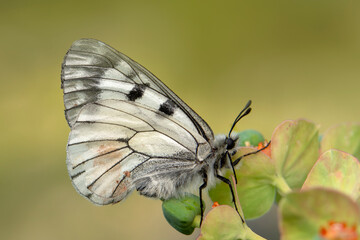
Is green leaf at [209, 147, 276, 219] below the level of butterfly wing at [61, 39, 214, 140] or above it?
below

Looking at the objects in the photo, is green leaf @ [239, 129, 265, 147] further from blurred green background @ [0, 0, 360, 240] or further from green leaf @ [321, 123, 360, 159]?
blurred green background @ [0, 0, 360, 240]

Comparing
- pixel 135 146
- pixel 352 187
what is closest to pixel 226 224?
pixel 352 187

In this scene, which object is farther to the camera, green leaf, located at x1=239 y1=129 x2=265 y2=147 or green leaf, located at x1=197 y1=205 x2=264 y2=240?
green leaf, located at x1=239 y1=129 x2=265 y2=147

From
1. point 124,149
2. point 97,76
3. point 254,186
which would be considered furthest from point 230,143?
point 97,76

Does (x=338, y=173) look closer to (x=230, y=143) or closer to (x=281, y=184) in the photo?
(x=281, y=184)

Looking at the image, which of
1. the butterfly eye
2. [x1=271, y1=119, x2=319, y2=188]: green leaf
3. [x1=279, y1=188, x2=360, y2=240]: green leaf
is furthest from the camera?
the butterfly eye

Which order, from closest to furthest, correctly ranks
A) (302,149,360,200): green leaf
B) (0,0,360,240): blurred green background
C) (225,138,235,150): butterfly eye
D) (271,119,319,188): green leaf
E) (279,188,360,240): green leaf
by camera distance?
(279,188,360,240): green leaf
(302,149,360,200): green leaf
(271,119,319,188): green leaf
(225,138,235,150): butterfly eye
(0,0,360,240): blurred green background

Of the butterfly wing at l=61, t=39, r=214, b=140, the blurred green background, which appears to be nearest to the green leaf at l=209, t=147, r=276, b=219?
the butterfly wing at l=61, t=39, r=214, b=140

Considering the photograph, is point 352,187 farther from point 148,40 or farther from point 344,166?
point 148,40
